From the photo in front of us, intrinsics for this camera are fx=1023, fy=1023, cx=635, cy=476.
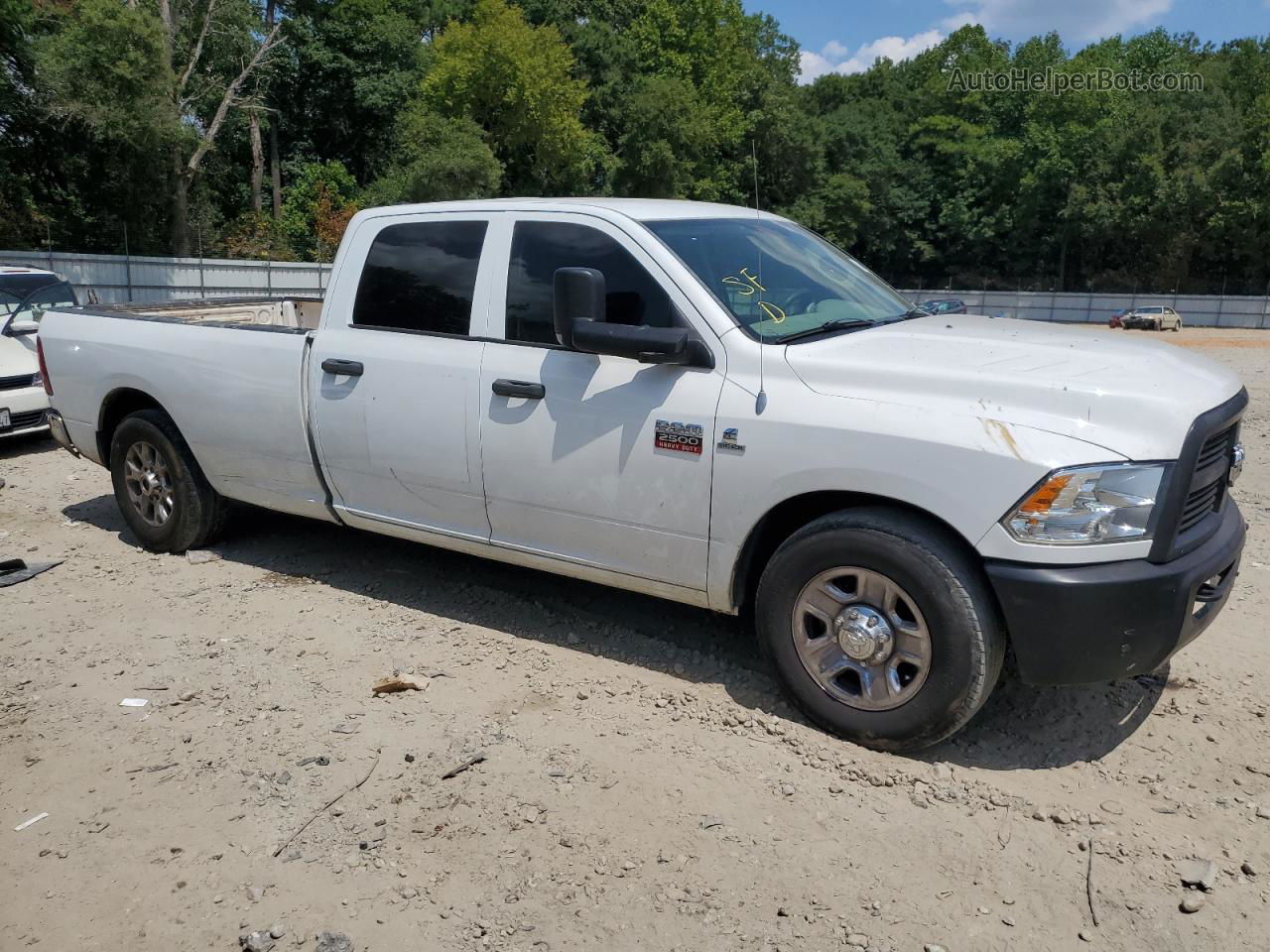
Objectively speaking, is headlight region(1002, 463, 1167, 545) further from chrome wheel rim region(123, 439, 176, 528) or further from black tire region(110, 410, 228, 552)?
chrome wheel rim region(123, 439, 176, 528)

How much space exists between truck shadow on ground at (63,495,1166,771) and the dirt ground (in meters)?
0.02

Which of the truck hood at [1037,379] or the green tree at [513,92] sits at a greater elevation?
the green tree at [513,92]

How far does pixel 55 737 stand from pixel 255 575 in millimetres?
1885

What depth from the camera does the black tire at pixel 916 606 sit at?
11.5 feet

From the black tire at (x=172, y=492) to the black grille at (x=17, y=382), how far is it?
3755 mm

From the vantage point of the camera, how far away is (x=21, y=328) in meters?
9.87

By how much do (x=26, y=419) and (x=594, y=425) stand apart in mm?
7504

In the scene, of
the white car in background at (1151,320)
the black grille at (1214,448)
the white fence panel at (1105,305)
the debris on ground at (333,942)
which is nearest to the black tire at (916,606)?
the black grille at (1214,448)

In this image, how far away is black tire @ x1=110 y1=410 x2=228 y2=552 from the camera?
600 cm

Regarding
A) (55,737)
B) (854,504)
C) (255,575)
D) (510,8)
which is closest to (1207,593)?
(854,504)

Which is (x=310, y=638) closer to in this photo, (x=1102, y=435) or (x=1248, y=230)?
(x=1102, y=435)

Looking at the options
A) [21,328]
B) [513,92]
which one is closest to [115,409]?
[21,328]

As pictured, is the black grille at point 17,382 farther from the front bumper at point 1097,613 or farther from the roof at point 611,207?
the front bumper at point 1097,613

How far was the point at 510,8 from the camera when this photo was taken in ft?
159
